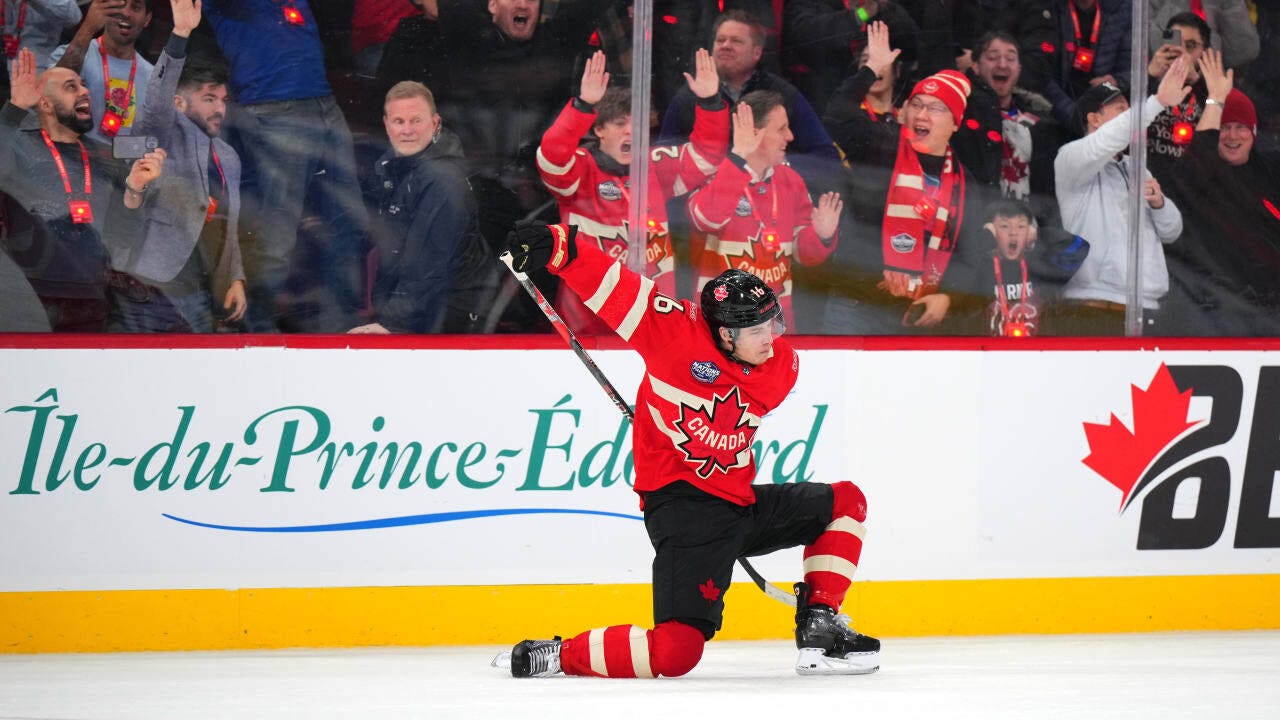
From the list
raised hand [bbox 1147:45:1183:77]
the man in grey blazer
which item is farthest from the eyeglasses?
the man in grey blazer

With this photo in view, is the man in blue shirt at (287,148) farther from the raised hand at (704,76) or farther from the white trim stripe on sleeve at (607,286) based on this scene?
the white trim stripe on sleeve at (607,286)

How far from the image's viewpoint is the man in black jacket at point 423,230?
4730 millimetres

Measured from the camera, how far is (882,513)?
4.77m

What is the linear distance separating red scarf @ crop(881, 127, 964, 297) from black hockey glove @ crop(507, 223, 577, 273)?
1.85 metres

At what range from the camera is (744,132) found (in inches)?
197

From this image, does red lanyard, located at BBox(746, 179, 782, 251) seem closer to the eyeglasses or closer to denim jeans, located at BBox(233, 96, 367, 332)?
the eyeglasses

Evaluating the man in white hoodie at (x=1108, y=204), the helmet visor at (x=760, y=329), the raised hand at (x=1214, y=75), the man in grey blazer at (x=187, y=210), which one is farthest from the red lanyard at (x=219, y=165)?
the raised hand at (x=1214, y=75)

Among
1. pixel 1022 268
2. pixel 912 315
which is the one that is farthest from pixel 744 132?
pixel 1022 268

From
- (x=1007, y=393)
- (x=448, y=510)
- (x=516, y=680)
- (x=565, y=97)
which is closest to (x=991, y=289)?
(x=1007, y=393)

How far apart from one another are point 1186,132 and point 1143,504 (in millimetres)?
1366

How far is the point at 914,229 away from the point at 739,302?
1714 mm

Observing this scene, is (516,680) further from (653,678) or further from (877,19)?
(877,19)

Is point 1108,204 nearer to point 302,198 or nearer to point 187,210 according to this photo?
point 302,198

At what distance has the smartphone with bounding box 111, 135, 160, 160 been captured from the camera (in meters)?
4.62
